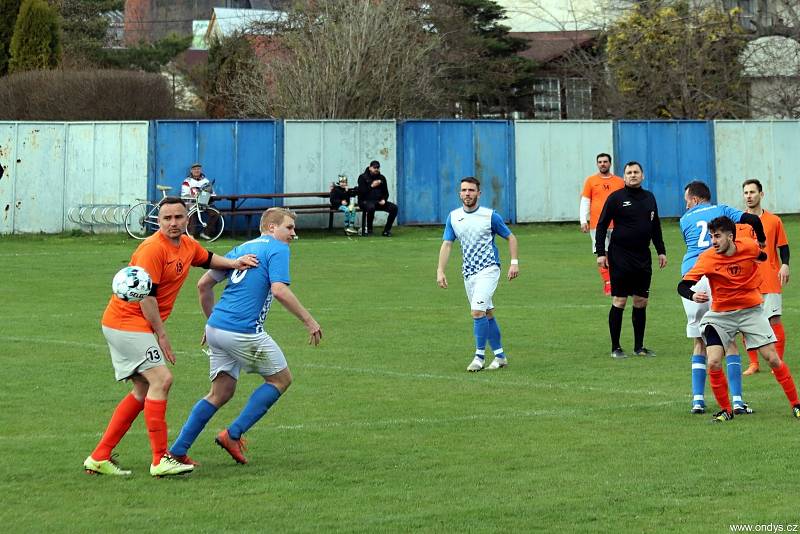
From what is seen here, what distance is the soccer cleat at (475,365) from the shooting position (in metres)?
13.5

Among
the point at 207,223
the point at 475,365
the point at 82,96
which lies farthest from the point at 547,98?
the point at 475,365

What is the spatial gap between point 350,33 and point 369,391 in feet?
98.3

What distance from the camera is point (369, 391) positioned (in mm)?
12188

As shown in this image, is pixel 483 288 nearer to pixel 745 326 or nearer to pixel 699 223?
pixel 699 223

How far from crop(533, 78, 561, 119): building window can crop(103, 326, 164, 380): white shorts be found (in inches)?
2169

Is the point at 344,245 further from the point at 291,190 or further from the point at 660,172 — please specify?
the point at 660,172

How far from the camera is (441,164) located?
34.0 metres

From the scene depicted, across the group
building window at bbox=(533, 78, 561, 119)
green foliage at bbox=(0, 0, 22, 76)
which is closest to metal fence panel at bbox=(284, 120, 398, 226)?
green foliage at bbox=(0, 0, 22, 76)

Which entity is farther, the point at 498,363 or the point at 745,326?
the point at 498,363

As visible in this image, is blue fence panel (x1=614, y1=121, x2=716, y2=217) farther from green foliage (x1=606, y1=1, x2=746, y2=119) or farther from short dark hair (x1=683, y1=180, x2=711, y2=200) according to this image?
short dark hair (x1=683, y1=180, x2=711, y2=200)

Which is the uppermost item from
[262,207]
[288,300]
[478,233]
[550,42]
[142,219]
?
[550,42]

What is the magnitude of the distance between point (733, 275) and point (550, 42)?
62.2 meters

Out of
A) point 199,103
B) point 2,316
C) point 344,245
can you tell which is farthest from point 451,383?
point 199,103

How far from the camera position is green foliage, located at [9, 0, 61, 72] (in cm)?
4497
